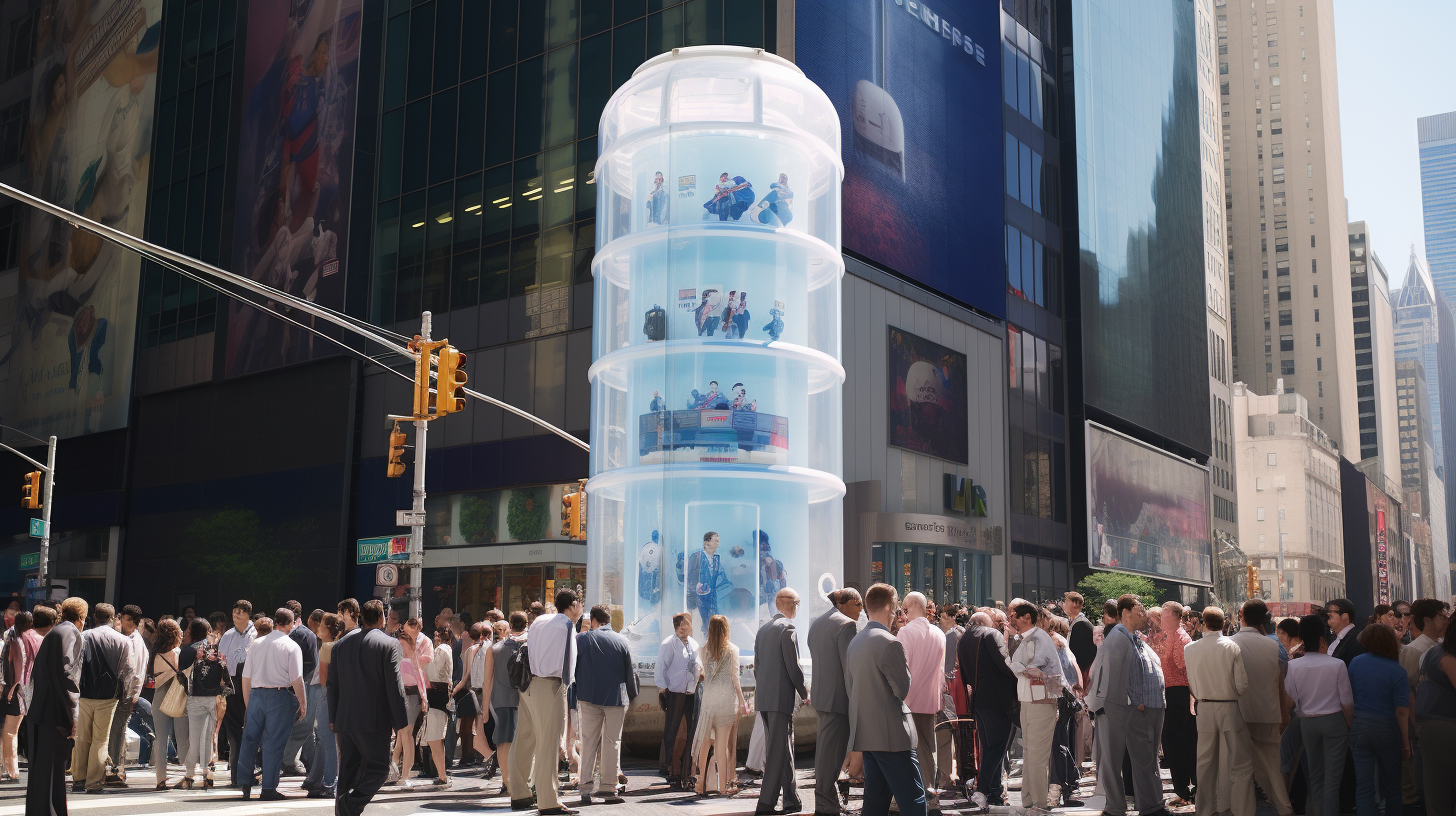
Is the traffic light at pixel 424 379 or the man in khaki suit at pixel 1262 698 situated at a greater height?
the traffic light at pixel 424 379

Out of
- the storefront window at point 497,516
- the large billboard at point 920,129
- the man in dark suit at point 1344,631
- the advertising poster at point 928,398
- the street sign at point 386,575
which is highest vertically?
the large billboard at point 920,129

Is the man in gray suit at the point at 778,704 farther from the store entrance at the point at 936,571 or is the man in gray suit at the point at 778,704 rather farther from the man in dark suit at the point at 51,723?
the store entrance at the point at 936,571

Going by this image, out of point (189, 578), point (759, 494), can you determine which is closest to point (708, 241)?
point (759, 494)

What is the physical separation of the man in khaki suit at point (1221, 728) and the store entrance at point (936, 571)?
2586 centimetres

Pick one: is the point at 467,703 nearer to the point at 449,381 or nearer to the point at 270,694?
the point at 270,694

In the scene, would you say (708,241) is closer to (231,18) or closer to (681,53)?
(681,53)

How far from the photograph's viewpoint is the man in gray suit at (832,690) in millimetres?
11125

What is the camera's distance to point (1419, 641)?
42.0 feet

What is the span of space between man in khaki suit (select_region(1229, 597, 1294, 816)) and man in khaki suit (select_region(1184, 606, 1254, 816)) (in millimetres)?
148

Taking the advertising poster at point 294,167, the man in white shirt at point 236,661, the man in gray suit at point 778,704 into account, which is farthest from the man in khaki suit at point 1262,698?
the advertising poster at point 294,167

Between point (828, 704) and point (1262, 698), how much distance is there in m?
4.32

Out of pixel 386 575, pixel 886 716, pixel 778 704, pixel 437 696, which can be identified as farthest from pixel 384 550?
pixel 886 716

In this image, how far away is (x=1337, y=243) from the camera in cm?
15538

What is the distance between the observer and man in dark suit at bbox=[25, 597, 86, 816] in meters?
10.9
